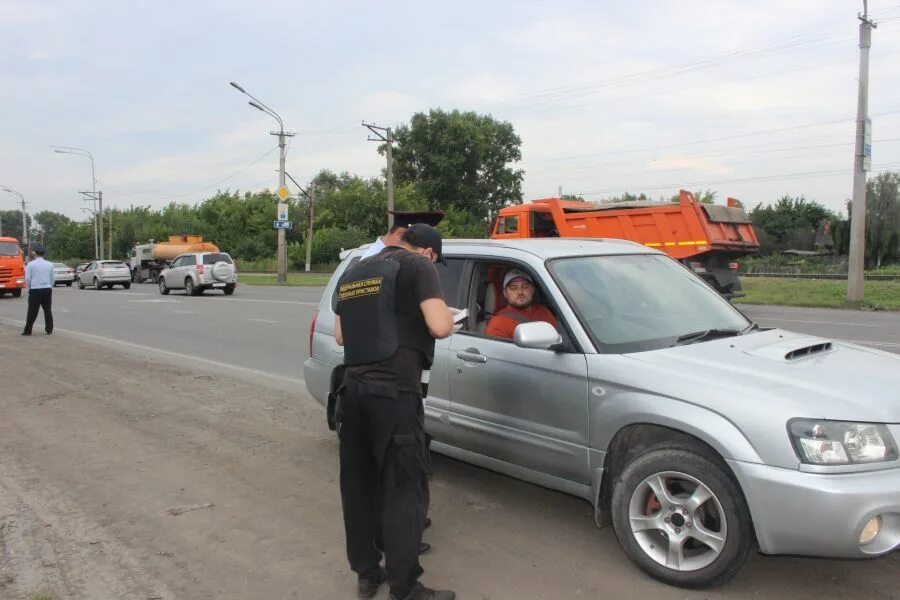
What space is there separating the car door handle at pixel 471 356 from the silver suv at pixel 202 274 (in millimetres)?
23813

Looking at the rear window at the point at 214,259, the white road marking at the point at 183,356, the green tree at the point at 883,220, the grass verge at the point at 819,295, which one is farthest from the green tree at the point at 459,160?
the white road marking at the point at 183,356

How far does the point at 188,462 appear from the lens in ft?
17.3

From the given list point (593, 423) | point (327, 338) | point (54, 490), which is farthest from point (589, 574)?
point (54, 490)

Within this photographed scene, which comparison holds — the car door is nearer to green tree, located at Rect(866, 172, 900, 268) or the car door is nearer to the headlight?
the headlight

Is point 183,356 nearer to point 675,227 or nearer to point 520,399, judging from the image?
point 520,399

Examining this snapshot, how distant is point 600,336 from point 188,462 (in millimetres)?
3318

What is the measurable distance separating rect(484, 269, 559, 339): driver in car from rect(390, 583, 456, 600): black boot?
158 cm

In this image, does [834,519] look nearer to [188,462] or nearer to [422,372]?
[422,372]

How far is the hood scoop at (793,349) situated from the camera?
3.47 metres

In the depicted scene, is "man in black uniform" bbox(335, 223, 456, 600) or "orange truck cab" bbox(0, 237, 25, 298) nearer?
"man in black uniform" bbox(335, 223, 456, 600)

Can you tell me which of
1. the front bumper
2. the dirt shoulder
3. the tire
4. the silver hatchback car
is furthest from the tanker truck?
the front bumper

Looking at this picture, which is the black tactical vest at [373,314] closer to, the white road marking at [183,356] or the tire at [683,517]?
the tire at [683,517]

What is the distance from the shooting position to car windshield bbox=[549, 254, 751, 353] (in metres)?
3.78

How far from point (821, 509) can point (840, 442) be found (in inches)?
11.1
